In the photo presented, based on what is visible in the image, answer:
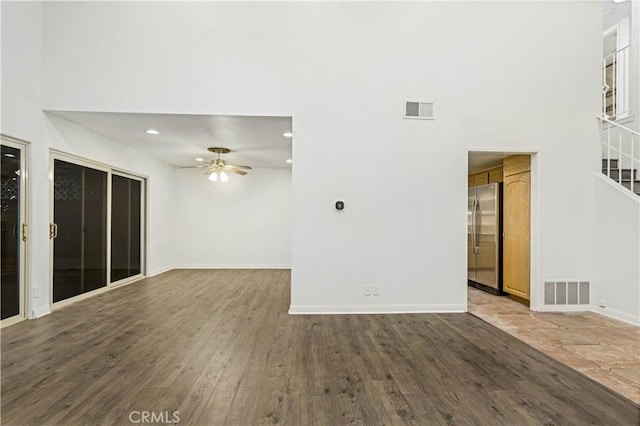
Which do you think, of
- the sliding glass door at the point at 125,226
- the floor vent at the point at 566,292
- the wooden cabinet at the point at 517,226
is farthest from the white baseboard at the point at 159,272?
the floor vent at the point at 566,292

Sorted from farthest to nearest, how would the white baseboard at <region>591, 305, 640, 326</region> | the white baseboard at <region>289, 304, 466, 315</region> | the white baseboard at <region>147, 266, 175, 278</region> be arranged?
the white baseboard at <region>147, 266, 175, 278</region> < the white baseboard at <region>289, 304, 466, 315</region> < the white baseboard at <region>591, 305, 640, 326</region>

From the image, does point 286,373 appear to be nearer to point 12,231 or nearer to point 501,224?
point 12,231

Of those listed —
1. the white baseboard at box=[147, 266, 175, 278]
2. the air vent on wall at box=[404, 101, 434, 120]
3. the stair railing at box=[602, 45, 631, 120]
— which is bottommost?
the white baseboard at box=[147, 266, 175, 278]

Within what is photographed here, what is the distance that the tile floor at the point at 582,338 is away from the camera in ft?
8.57

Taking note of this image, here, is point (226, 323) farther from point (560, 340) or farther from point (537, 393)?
point (560, 340)

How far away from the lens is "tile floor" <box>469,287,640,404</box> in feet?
8.57

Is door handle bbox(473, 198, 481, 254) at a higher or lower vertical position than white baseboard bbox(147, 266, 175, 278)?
higher

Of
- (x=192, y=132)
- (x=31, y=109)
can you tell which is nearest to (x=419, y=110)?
(x=192, y=132)

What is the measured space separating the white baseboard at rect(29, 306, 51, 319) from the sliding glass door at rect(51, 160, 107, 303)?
0.22m

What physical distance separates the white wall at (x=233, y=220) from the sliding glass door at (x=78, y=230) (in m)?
2.74

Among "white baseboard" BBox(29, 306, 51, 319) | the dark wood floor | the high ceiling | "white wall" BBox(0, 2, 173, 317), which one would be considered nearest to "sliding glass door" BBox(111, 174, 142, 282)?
the high ceiling

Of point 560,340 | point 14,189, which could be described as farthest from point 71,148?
point 560,340

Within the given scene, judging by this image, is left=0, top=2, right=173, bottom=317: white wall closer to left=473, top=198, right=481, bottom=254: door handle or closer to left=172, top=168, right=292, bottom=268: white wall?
left=172, top=168, right=292, bottom=268: white wall

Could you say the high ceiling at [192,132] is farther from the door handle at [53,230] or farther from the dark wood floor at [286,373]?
the dark wood floor at [286,373]
